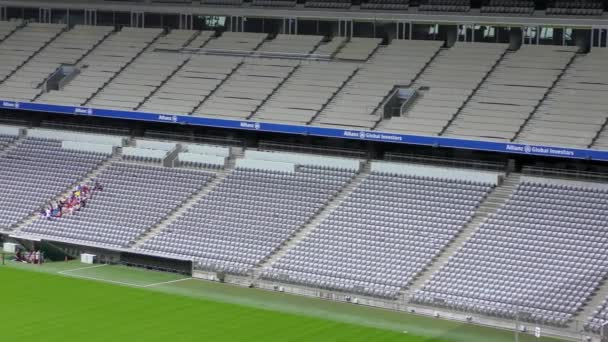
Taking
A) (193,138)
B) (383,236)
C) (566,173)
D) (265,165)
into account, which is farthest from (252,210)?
(566,173)

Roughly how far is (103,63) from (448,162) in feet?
59.5

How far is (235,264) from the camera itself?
41.6m

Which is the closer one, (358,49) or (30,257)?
(30,257)

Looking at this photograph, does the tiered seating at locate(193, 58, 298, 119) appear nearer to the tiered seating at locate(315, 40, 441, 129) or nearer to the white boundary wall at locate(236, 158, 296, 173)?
the white boundary wall at locate(236, 158, 296, 173)

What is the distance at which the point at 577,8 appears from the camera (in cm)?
4622

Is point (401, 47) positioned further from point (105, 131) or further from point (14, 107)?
point (14, 107)

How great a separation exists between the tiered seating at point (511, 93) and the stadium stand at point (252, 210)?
4966 millimetres

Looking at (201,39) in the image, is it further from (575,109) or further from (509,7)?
(575,109)

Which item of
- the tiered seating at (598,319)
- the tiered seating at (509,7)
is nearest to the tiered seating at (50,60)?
the tiered seating at (509,7)

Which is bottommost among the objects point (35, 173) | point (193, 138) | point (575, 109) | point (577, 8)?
point (35, 173)

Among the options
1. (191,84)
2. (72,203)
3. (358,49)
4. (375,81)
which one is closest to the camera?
(72,203)

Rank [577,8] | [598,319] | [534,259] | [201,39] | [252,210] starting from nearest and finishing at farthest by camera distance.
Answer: [598,319] → [534,259] → [252,210] → [577,8] → [201,39]

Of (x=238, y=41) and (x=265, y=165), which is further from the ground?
(x=238, y=41)

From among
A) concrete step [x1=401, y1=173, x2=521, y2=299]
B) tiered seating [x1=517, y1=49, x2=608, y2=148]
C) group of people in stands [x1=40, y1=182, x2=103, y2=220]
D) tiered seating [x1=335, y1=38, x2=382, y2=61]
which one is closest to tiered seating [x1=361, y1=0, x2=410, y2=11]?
tiered seating [x1=335, y1=38, x2=382, y2=61]
